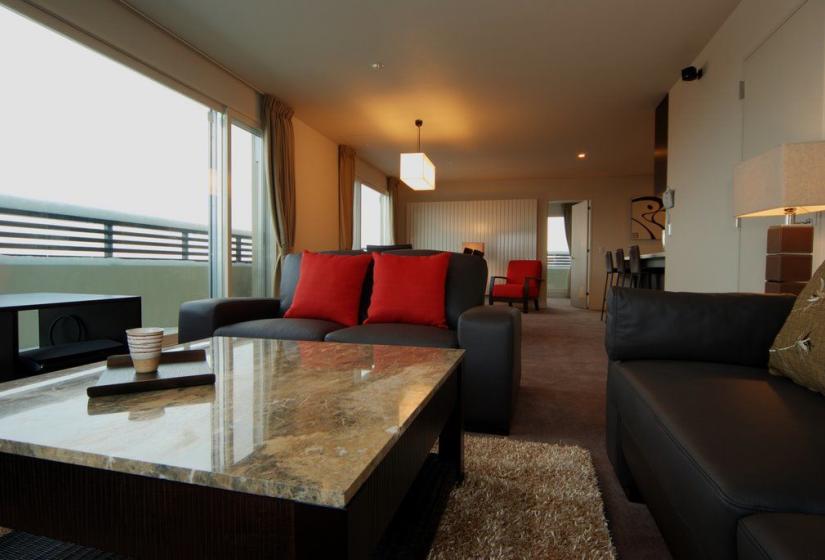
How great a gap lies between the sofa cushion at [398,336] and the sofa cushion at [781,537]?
4.30 ft

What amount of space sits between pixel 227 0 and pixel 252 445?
3157 mm

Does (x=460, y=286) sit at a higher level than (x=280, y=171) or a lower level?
lower

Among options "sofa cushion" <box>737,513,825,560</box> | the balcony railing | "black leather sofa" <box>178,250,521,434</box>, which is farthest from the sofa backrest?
the balcony railing

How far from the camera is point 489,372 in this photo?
1.75m

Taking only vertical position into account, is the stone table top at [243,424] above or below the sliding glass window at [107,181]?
below

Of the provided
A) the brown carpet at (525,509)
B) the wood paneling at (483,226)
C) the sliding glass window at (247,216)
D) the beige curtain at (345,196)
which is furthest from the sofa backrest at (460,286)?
the wood paneling at (483,226)

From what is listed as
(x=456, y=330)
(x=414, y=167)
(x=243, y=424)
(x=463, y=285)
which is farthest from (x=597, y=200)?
(x=243, y=424)

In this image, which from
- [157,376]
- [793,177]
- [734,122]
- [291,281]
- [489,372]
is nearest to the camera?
[157,376]

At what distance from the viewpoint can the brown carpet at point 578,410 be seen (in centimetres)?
112

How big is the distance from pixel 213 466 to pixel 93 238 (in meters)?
2.98

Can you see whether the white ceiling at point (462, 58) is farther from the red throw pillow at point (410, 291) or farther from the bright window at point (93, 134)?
the red throw pillow at point (410, 291)

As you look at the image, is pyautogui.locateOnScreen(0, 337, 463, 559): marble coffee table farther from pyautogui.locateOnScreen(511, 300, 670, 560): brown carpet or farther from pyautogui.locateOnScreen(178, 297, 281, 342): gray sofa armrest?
pyautogui.locateOnScreen(178, 297, 281, 342): gray sofa armrest

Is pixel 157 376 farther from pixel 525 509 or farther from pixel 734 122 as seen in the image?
pixel 734 122

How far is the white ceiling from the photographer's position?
9.42 ft
